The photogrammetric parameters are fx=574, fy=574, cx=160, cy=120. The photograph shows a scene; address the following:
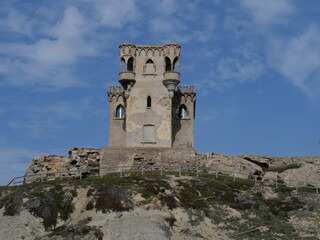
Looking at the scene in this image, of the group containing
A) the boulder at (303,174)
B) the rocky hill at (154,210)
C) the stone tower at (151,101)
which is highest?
the stone tower at (151,101)

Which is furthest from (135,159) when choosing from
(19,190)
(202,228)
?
(202,228)

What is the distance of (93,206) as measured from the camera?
49.0 m

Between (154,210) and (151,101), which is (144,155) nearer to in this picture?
(151,101)

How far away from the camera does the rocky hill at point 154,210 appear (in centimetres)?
4547

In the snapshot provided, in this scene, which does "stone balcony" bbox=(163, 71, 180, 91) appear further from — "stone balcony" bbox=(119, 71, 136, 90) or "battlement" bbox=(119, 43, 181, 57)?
"stone balcony" bbox=(119, 71, 136, 90)

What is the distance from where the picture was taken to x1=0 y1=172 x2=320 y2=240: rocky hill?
45.5 metres

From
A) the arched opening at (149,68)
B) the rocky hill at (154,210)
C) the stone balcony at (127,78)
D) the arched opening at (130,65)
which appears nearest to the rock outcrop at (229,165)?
the rocky hill at (154,210)

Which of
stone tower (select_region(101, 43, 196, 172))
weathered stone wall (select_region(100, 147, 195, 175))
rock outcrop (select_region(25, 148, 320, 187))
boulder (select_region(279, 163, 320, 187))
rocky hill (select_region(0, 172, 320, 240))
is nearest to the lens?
rocky hill (select_region(0, 172, 320, 240))

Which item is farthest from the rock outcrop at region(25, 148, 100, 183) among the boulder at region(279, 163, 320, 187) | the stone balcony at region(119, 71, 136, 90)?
the boulder at region(279, 163, 320, 187)

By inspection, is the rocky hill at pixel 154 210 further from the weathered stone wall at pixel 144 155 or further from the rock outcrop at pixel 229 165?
the weathered stone wall at pixel 144 155

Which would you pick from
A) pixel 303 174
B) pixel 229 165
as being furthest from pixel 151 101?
pixel 303 174

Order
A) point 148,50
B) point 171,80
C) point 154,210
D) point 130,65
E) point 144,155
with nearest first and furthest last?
1. point 154,210
2. point 144,155
3. point 171,80
4. point 148,50
5. point 130,65

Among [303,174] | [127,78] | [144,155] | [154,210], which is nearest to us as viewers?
[154,210]

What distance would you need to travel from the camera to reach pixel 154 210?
4769cm
